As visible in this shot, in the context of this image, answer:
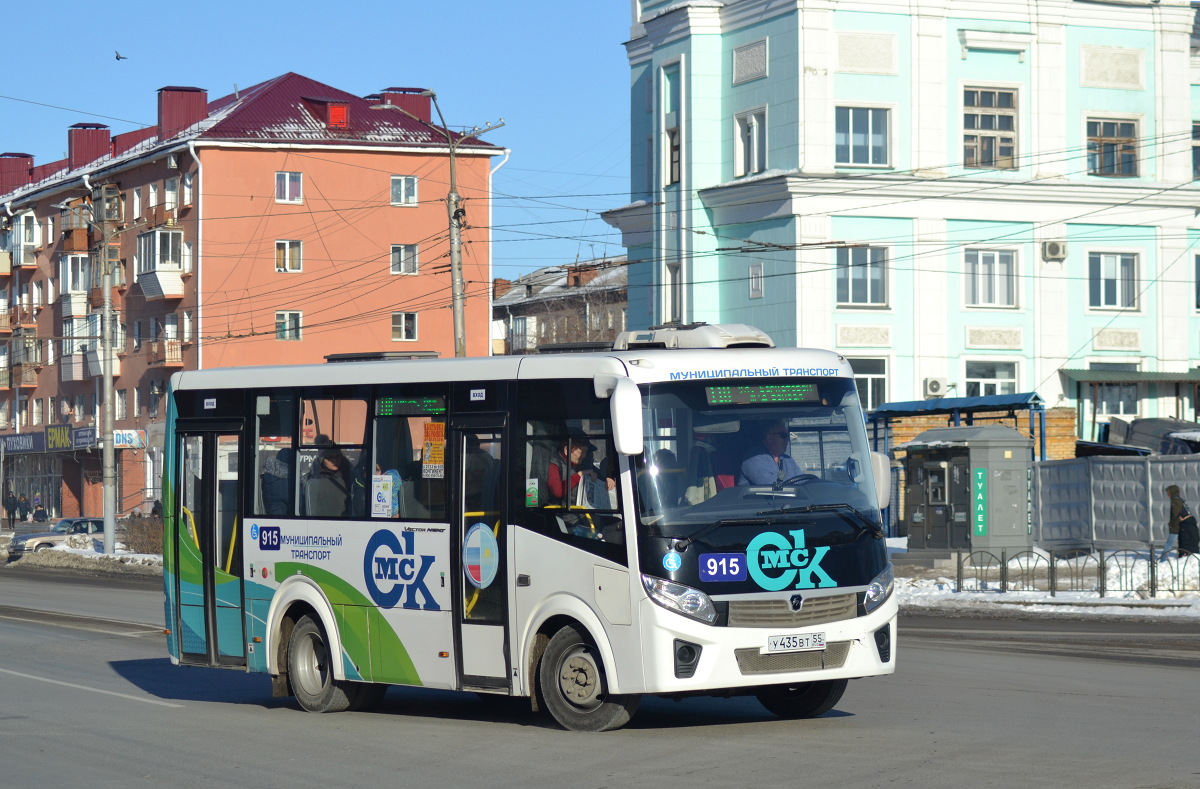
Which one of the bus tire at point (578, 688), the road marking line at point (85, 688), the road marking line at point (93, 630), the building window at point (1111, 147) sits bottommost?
the road marking line at point (93, 630)

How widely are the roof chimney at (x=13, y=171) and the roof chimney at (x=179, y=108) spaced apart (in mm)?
20439

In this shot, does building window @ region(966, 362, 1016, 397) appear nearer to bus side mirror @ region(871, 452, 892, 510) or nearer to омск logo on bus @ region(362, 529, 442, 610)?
bus side mirror @ region(871, 452, 892, 510)

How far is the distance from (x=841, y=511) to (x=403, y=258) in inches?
2252

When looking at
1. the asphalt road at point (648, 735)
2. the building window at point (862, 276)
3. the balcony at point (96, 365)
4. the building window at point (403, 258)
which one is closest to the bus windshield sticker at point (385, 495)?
the asphalt road at point (648, 735)

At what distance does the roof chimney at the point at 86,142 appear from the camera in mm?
78000

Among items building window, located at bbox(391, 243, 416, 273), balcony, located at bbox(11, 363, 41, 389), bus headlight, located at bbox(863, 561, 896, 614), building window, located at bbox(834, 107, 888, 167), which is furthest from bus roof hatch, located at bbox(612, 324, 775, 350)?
balcony, located at bbox(11, 363, 41, 389)

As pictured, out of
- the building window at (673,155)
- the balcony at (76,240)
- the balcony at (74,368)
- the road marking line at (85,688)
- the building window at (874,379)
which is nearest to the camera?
the road marking line at (85,688)

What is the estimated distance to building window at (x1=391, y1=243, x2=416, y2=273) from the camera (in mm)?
66625

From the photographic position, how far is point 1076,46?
44.9m

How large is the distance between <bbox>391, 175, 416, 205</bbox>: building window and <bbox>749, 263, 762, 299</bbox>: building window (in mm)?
25465

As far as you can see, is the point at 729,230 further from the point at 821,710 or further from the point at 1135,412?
the point at 821,710

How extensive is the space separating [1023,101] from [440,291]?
2873cm

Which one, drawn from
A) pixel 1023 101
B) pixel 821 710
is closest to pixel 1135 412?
pixel 1023 101

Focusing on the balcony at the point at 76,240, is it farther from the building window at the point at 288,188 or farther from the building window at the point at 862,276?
the building window at the point at 862,276
